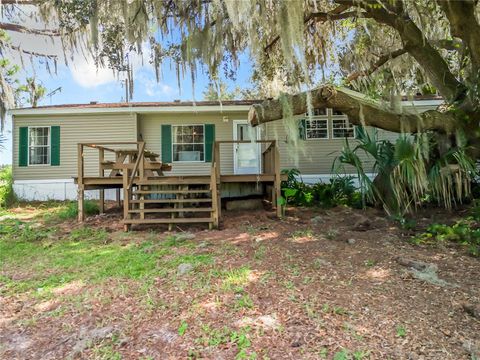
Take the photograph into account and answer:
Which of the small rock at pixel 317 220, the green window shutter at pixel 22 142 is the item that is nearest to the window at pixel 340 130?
the small rock at pixel 317 220

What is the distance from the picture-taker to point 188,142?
11.4 m

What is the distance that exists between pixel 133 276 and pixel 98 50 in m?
4.64

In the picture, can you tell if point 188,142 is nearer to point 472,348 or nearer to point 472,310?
point 472,310

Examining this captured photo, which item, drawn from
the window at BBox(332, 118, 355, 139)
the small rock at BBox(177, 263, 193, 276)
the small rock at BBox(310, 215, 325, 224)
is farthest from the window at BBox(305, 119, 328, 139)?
the small rock at BBox(177, 263, 193, 276)

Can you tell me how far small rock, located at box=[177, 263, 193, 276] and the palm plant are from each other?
3673 millimetres

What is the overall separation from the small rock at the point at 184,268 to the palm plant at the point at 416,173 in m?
3.67

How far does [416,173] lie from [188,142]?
7288mm

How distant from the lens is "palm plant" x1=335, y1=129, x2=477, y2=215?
228 inches

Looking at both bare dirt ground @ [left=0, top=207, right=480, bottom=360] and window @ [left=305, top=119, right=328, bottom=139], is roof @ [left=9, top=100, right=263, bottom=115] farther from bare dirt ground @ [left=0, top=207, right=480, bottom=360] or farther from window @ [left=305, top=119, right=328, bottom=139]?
bare dirt ground @ [left=0, top=207, right=480, bottom=360]

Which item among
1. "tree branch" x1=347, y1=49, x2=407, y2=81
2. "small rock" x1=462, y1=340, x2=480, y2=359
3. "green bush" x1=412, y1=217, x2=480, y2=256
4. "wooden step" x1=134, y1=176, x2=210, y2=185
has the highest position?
"tree branch" x1=347, y1=49, x2=407, y2=81

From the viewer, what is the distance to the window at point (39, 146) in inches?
439

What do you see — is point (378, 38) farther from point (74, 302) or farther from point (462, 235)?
point (74, 302)

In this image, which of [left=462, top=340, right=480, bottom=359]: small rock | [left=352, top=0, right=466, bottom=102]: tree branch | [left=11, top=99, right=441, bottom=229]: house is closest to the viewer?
[left=462, top=340, right=480, bottom=359]: small rock

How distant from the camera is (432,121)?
236 inches
